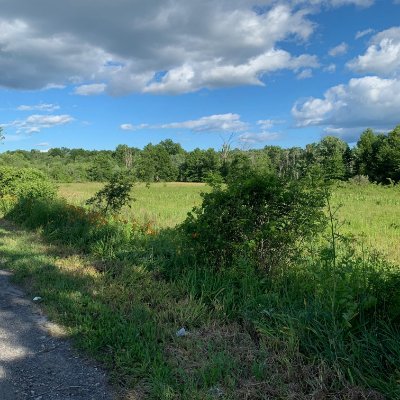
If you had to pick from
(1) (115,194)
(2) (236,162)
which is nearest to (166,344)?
(2) (236,162)

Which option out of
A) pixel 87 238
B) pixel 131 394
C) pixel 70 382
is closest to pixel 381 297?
pixel 131 394

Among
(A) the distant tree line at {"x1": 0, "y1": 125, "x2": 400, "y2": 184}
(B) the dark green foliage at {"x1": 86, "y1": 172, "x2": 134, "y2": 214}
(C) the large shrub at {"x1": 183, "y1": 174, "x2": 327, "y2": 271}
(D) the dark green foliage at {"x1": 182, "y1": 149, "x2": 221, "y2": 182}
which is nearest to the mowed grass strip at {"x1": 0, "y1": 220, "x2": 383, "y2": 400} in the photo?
(C) the large shrub at {"x1": 183, "y1": 174, "x2": 327, "y2": 271}

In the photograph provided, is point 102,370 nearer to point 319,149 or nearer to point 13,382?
point 13,382

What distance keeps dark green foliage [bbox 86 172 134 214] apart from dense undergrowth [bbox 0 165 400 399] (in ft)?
17.3

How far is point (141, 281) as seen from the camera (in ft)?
20.5

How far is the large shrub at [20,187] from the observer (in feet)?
52.9

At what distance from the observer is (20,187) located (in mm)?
17578

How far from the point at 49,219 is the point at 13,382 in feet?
28.3

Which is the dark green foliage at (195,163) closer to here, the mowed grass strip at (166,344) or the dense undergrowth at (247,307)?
the dense undergrowth at (247,307)

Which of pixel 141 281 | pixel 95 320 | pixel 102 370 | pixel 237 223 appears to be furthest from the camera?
pixel 141 281

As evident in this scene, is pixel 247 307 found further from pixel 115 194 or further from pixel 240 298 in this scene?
pixel 115 194

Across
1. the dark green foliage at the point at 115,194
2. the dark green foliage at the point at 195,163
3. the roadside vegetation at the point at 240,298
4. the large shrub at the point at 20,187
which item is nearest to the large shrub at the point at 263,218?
the roadside vegetation at the point at 240,298

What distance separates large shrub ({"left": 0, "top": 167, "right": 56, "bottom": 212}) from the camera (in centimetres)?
1611

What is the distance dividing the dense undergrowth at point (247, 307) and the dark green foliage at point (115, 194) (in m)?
5.26
